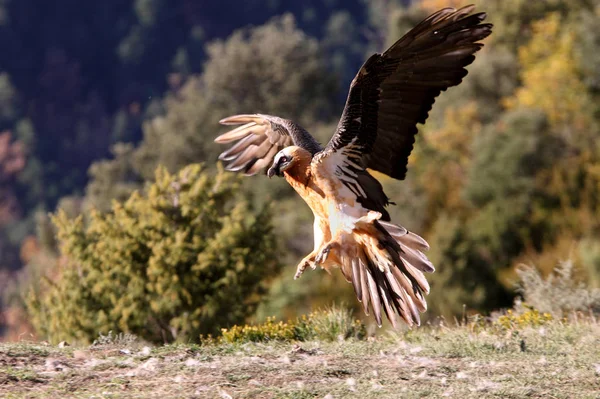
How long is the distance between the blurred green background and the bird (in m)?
3.23

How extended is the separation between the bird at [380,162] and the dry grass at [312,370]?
0.55m

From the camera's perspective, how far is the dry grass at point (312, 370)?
284 inches

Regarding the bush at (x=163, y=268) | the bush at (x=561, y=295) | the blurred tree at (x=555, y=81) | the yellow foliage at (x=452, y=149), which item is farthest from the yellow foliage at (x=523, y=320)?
the blurred tree at (x=555, y=81)

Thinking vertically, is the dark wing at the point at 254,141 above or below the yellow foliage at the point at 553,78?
below

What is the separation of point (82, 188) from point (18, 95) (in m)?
18.5

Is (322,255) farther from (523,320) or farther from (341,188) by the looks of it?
(523,320)

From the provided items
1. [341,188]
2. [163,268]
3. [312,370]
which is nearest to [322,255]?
[341,188]

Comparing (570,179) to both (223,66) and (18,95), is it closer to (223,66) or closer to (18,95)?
(223,66)

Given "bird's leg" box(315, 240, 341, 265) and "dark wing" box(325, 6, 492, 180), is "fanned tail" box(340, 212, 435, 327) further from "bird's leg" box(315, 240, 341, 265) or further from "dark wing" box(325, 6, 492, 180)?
"dark wing" box(325, 6, 492, 180)

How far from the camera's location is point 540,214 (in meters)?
41.7

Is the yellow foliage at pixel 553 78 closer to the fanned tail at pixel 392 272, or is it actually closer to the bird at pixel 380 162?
the bird at pixel 380 162

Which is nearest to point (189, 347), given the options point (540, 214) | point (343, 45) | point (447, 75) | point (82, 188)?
point (447, 75)

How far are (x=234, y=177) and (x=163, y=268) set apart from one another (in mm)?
8676

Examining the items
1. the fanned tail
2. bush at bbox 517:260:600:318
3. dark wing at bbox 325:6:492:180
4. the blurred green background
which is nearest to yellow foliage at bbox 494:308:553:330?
bush at bbox 517:260:600:318
